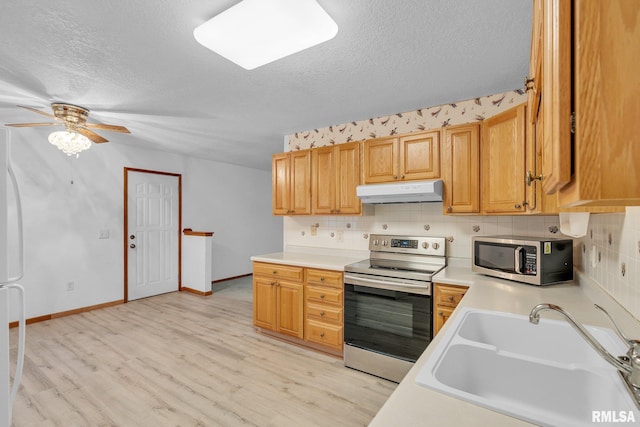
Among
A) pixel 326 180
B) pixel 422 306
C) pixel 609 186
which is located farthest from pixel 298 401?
pixel 609 186

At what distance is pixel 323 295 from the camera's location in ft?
9.27

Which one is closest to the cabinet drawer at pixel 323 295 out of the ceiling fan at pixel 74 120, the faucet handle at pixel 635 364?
the faucet handle at pixel 635 364

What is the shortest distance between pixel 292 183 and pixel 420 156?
1455 mm

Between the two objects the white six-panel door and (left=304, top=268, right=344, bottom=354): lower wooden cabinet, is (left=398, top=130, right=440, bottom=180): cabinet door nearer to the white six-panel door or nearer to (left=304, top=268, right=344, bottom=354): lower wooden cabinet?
(left=304, top=268, right=344, bottom=354): lower wooden cabinet

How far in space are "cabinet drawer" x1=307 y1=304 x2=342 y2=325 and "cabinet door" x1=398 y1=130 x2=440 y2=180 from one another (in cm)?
139

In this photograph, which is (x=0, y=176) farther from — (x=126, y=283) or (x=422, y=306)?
(x=126, y=283)

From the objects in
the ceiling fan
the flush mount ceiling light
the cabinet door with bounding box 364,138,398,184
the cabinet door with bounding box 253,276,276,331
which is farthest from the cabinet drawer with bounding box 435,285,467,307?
the ceiling fan

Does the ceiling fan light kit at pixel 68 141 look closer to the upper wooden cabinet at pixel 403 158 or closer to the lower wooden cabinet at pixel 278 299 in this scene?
the lower wooden cabinet at pixel 278 299

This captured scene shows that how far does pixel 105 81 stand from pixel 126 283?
3275 mm

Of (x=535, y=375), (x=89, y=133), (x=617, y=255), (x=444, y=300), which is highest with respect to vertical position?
(x=89, y=133)

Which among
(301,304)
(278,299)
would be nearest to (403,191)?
(301,304)

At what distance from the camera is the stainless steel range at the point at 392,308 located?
227cm

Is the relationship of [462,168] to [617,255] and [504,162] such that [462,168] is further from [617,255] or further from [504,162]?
[617,255]

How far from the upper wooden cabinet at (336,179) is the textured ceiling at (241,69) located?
1.32 feet
